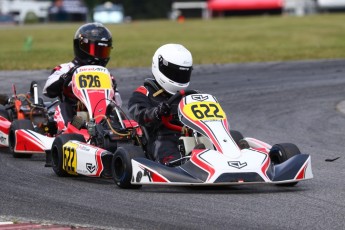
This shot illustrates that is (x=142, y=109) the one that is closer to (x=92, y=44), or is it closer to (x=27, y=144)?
(x=27, y=144)

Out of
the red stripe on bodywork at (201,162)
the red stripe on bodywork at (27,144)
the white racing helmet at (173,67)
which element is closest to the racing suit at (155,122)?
the white racing helmet at (173,67)

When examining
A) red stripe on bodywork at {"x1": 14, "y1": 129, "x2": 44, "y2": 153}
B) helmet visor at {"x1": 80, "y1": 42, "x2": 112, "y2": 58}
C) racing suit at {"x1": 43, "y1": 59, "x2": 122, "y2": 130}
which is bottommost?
red stripe on bodywork at {"x1": 14, "y1": 129, "x2": 44, "y2": 153}

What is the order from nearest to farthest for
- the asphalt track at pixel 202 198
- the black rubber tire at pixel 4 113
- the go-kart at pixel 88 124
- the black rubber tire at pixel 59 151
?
the asphalt track at pixel 202 198, the black rubber tire at pixel 59 151, the go-kart at pixel 88 124, the black rubber tire at pixel 4 113

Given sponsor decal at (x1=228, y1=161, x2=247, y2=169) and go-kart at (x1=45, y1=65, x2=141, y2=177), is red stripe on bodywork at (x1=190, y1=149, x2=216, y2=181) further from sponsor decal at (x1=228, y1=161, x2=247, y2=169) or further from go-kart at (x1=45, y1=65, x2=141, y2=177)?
→ go-kart at (x1=45, y1=65, x2=141, y2=177)

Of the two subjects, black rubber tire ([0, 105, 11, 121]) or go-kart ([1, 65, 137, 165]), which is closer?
go-kart ([1, 65, 137, 165])

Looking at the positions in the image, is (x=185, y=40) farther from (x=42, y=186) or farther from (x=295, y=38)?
(x=42, y=186)

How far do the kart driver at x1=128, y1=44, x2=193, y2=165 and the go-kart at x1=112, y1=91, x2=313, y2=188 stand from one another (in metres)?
0.13

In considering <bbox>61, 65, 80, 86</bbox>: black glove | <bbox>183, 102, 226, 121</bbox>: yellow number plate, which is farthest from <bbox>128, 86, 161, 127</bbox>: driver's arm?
<bbox>61, 65, 80, 86</bbox>: black glove

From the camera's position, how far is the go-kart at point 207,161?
746cm

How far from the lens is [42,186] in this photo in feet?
26.0

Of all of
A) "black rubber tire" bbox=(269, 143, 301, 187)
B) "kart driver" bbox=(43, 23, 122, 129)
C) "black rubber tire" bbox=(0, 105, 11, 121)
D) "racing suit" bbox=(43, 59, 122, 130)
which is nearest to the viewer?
"black rubber tire" bbox=(269, 143, 301, 187)

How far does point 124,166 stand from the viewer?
305 inches

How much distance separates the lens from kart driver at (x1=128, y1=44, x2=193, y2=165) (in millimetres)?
8180

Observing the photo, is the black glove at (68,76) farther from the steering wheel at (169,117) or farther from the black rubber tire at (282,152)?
the black rubber tire at (282,152)
